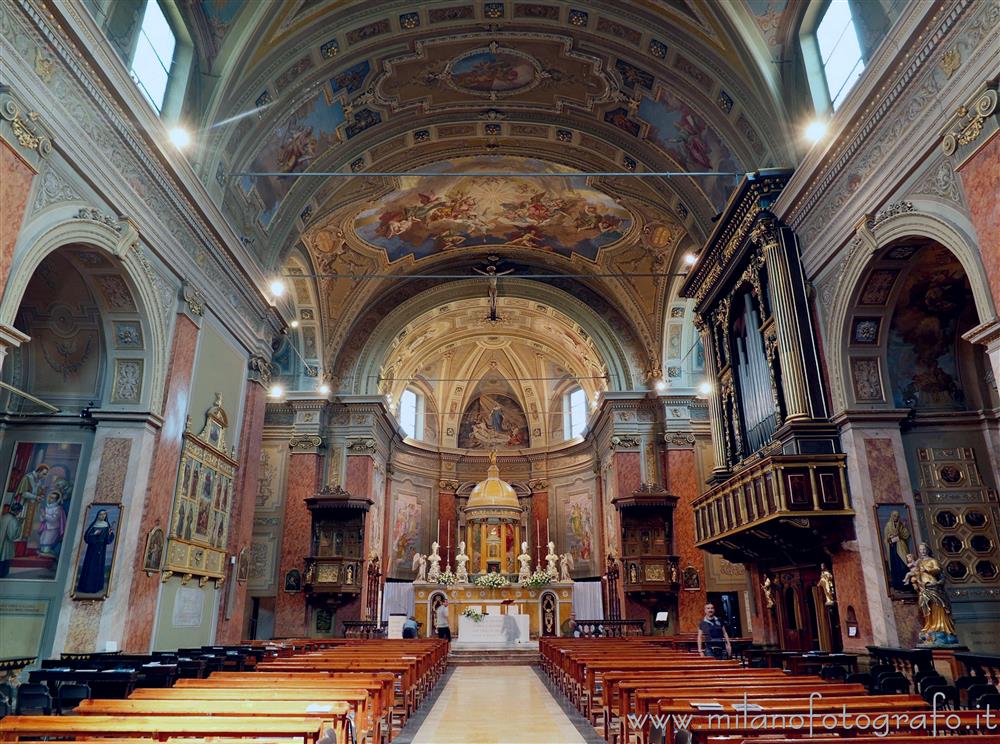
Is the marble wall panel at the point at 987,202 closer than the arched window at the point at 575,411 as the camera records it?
Yes

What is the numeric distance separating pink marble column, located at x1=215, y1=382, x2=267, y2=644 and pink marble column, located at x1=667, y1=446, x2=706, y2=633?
11805mm

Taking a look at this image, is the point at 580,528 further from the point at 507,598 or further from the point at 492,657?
the point at 492,657

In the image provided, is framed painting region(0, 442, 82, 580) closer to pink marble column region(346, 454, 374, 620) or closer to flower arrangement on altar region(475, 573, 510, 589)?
pink marble column region(346, 454, 374, 620)

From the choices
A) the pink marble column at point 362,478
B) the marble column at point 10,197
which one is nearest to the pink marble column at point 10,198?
the marble column at point 10,197

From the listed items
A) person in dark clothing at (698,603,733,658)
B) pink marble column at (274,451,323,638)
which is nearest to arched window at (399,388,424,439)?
pink marble column at (274,451,323,638)

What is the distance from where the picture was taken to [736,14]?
450 inches

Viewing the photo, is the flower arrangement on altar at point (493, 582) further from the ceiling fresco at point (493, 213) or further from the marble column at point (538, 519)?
the ceiling fresco at point (493, 213)

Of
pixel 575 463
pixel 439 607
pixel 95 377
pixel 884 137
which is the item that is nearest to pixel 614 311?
pixel 575 463

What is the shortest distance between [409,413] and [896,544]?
23028 millimetres

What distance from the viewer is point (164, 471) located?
1037 cm

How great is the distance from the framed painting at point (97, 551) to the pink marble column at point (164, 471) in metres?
0.39

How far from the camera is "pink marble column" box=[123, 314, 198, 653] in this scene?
951 centimetres

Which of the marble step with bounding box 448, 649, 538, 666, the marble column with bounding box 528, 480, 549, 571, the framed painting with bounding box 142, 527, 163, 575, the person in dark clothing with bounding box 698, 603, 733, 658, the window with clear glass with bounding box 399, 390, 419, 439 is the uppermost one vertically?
the window with clear glass with bounding box 399, 390, 419, 439

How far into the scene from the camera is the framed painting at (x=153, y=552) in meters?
9.74
